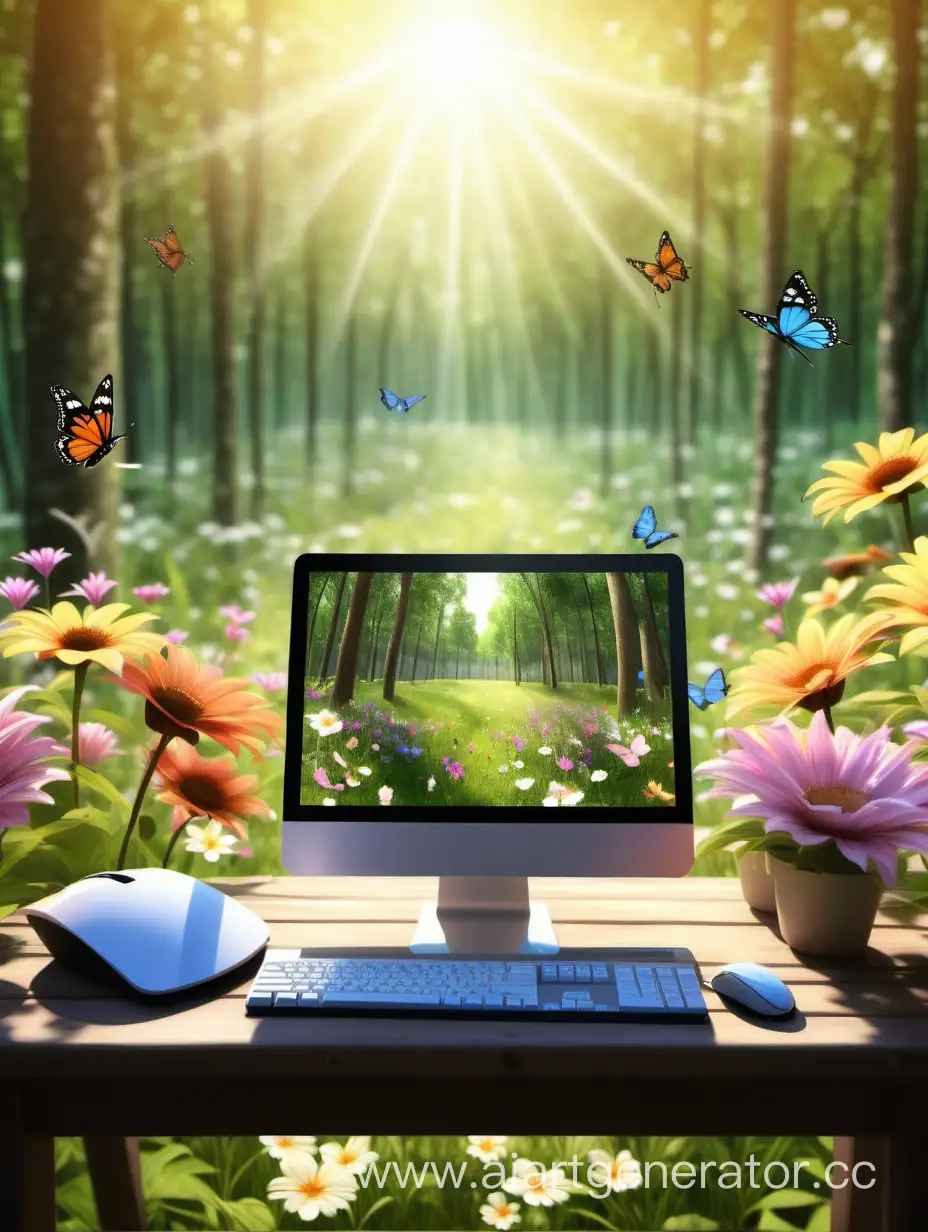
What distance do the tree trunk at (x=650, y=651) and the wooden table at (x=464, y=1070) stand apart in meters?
0.33

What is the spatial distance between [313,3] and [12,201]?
1584 mm

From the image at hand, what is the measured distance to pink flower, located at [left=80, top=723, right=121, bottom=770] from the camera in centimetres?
155

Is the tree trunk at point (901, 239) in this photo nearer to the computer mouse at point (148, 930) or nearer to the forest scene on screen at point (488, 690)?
the forest scene on screen at point (488, 690)

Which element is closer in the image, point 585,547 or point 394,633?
point 394,633

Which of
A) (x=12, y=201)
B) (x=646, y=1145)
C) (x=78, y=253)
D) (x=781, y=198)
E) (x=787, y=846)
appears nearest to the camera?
(x=787, y=846)

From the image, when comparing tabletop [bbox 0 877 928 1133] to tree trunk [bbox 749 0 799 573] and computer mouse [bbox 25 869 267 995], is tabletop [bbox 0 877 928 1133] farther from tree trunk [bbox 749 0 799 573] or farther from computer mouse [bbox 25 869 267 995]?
tree trunk [bbox 749 0 799 573]

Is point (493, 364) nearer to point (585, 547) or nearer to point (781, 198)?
point (585, 547)

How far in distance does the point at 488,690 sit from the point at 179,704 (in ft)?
1.41

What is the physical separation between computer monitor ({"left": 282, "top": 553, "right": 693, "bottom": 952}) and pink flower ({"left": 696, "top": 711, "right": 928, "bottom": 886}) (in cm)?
9

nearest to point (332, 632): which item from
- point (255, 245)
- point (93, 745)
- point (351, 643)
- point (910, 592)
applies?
point (351, 643)

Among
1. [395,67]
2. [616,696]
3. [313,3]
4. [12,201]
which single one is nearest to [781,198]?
[395,67]

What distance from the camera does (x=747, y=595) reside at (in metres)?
3.57

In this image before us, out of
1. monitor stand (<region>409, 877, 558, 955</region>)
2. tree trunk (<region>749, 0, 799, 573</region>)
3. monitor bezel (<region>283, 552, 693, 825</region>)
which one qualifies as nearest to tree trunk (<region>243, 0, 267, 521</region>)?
tree trunk (<region>749, 0, 799, 573</region>)

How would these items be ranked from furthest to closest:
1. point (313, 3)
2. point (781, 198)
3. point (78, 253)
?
point (313, 3)
point (781, 198)
point (78, 253)
